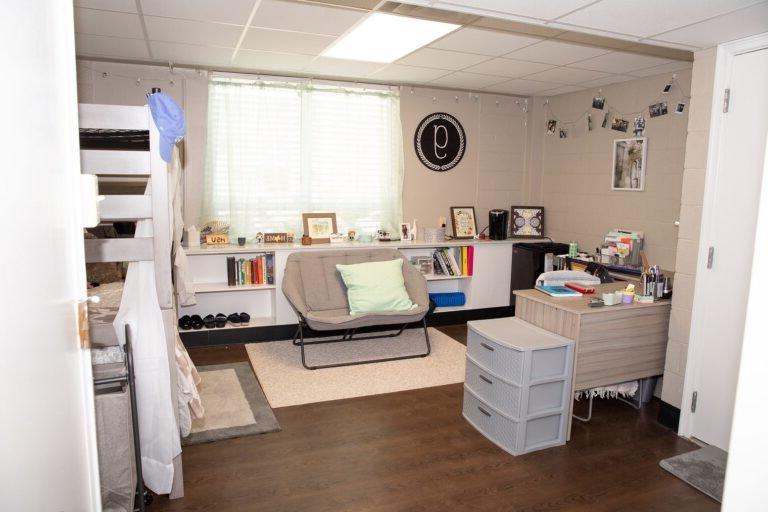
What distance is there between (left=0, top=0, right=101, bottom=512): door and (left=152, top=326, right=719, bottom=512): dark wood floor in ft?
5.33

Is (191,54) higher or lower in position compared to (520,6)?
higher

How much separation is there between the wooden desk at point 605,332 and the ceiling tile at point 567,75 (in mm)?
2251

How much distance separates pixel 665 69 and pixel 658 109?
13.9 inches

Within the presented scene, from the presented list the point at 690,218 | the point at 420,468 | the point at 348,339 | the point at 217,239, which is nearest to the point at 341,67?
the point at 217,239

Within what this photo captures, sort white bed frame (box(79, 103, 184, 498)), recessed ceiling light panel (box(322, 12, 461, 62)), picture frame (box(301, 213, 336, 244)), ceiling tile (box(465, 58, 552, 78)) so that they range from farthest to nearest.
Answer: picture frame (box(301, 213, 336, 244)) → ceiling tile (box(465, 58, 552, 78)) → recessed ceiling light panel (box(322, 12, 461, 62)) → white bed frame (box(79, 103, 184, 498))

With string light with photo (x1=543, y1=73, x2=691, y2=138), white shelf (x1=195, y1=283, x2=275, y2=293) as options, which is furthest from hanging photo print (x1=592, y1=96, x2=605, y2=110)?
white shelf (x1=195, y1=283, x2=275, y2=293)

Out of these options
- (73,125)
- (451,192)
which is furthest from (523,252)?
(73,125)

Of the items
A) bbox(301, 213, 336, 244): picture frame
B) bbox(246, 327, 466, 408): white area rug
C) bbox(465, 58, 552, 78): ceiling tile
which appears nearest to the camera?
bbox(246, 327, 466, 408): white area rug

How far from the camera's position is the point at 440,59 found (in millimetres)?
4551

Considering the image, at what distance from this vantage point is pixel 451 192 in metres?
6.20

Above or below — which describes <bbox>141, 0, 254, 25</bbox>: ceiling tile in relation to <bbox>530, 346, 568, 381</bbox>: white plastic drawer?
above

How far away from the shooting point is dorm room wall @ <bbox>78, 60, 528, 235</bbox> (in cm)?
509

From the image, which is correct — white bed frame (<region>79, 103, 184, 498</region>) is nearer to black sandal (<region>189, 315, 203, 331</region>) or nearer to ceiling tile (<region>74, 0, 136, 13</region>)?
ceiling tile (<region>74, 0, 136, 13</region>)

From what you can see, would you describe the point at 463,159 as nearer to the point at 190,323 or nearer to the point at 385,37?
the point at 385,37
